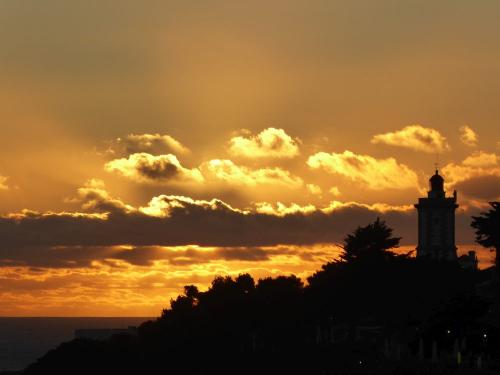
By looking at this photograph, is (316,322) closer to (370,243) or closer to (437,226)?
(370,243)

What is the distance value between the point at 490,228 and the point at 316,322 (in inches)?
854

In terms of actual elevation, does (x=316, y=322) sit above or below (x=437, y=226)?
below

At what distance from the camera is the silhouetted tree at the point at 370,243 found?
142375mm

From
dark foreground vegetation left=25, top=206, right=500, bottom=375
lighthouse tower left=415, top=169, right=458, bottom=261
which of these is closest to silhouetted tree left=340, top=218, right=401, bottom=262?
dark foreground vegetation left=25, top=206, right=500, bottom=375

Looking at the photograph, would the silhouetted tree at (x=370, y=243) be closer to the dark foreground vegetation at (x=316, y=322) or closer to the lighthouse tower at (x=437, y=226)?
the dark foreground vegetation at (x=316, y=322)

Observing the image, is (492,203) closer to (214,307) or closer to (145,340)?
(214,307)

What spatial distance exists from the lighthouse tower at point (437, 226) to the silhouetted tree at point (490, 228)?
103ft

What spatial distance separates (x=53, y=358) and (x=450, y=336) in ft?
279

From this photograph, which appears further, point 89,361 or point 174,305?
point 174,305

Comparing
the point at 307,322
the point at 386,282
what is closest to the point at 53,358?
the point at 307,322

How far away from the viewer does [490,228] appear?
440ft

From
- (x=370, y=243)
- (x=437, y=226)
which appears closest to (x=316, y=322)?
(x=370, y=243)

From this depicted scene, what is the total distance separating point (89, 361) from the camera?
16025cm

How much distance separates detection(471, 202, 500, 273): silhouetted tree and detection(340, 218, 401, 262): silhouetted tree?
1074cm
